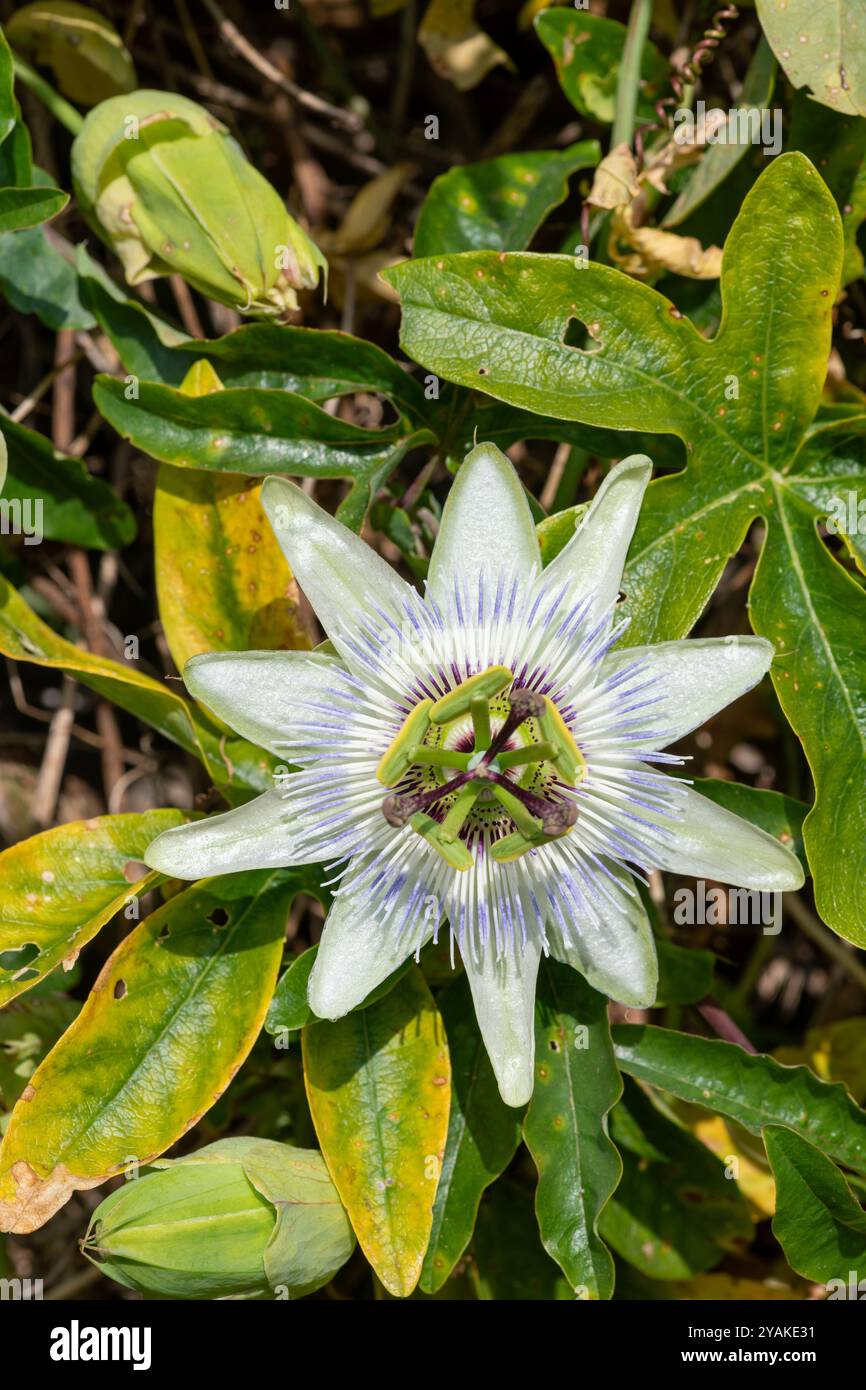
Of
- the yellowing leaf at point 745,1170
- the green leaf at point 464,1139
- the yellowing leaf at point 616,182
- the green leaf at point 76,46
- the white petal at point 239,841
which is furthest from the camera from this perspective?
the green leaf at point 76,46

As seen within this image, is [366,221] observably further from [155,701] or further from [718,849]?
[718,849]

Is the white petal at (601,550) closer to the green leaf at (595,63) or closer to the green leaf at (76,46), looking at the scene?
the green leaf at (595,63)

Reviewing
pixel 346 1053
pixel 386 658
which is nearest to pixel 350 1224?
pixel 346 1053

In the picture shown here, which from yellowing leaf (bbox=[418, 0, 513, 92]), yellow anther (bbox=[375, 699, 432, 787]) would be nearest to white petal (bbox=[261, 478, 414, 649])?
yellow anther (bbox=[375, 699, 432, 787])

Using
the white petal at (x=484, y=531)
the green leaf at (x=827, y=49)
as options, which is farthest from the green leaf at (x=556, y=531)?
the green leaf at (x=827, y=49)

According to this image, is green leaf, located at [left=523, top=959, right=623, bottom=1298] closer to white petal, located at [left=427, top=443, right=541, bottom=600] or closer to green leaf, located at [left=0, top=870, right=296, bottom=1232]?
green leaf, located at [left=0, top=870, right=296, bottom=1232]

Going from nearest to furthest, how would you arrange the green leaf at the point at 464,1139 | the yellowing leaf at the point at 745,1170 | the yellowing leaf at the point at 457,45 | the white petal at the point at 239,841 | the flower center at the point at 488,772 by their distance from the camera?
the flower center at the point at 488,772 < the white petal at the point at 239,841 < the green leaf at the point at 464,1139 < the yellowing leaf at the point at 745,1170 < the yellowing leaf at the point at 457,45
